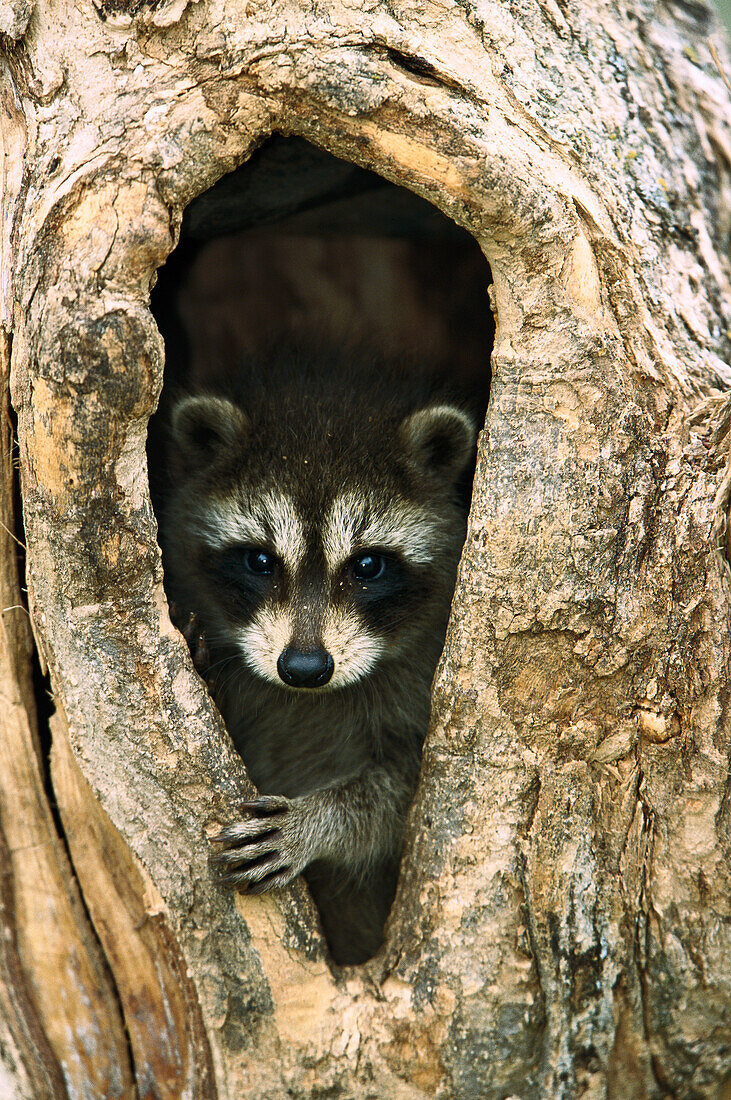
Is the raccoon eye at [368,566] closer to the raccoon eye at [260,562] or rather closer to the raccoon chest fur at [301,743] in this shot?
the raccoon eye at [260,562]

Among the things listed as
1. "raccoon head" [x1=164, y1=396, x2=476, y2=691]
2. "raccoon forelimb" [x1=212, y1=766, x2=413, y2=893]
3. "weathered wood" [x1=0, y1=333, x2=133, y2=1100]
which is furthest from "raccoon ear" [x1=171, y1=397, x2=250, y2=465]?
"raccoon forelimb" [x1=212, y1=766, x2=413, y2=893]

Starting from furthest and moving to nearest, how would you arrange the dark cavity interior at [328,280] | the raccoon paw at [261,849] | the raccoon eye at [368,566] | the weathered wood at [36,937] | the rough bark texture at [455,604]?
the dark cavity interior at [328,280] < the raccoon eye at [368,566] < the weathered wood at [36,937] < the raccoon paw at [261,849] < the rough bark texture at [455,604]

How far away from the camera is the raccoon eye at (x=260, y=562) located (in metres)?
3.19

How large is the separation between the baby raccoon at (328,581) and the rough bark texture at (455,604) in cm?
47

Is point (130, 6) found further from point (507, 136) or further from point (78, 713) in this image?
point (78, 713)

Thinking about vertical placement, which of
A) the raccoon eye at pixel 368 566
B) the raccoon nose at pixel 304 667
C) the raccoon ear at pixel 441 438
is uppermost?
the raccoon ear at pixel 441 438

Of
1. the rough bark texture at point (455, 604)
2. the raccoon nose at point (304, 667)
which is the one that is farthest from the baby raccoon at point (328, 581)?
the rough bark texture at point (455, 604)

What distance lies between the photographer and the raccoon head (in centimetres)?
309

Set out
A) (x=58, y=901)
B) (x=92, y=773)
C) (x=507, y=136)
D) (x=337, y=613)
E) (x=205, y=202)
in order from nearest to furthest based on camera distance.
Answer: (x=507, y=136), (x=92, y=773), (x=58, y=901), (x=337, y=613), (x=205, y=202)

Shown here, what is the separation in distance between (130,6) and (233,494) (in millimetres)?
1493

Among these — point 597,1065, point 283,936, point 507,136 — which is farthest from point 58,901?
point 507,136

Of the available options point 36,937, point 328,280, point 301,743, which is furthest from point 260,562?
point 328,280

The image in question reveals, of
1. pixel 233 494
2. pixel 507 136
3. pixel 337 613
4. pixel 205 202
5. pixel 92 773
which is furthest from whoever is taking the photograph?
pixel 205 202

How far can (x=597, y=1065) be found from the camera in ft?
8.70
